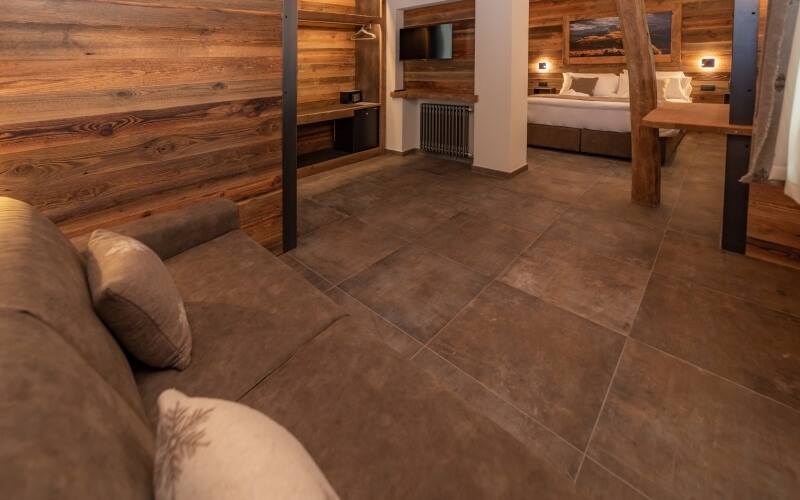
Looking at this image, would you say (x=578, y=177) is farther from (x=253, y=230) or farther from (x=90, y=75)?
(x=90, y=75)

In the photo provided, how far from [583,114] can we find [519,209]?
284 centimetres

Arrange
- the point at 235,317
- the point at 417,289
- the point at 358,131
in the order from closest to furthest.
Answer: the point at 235,317
the point at 417,289
the point at 358,131

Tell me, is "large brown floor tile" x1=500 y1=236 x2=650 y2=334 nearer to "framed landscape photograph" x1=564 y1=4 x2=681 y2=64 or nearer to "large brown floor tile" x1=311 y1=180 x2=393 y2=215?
"large brown floor tile" x1=311 y1=180 x2=393 y2=215

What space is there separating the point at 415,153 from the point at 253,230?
3.91m

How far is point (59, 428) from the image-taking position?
0.55 m

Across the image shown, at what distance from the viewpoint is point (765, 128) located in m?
2.30

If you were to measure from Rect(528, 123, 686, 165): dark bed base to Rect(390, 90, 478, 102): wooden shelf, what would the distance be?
1.77 metres

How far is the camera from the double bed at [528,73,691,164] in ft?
17.9

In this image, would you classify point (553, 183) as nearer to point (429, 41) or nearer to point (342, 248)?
point (429, 41)

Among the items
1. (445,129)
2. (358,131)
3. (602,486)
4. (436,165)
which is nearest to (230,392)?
(602,486)

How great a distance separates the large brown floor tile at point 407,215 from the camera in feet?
11.3

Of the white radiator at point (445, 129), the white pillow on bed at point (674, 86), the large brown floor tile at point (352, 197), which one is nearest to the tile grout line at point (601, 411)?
the large brown floor tile at point (352, 197)

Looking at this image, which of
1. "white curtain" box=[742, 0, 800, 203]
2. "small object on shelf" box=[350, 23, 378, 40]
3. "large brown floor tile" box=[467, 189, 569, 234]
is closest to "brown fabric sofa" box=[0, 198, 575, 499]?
"white curtain" box=[742, 0, 800, 203]

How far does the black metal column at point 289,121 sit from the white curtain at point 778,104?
Result: 259 centimetres
